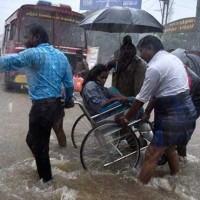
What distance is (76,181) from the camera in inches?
177

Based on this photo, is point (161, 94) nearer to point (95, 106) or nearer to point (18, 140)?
point (95, 106)

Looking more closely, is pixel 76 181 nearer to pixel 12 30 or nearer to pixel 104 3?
pixel 12 30

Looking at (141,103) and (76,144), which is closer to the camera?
(141,103)

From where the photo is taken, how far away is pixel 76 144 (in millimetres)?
5805

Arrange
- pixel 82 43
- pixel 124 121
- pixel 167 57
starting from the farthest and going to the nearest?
pixel 82 43 → pixel 124 121 → pixel 167 57

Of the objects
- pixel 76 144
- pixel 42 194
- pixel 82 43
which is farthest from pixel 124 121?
pixel 82 43

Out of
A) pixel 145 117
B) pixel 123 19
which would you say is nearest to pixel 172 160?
pixel 145 117

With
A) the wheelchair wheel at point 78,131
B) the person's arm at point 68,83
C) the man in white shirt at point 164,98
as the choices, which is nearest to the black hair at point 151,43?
the man in white shirt at point 164,98

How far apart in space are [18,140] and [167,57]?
3.13m

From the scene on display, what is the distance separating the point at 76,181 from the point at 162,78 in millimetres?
1579

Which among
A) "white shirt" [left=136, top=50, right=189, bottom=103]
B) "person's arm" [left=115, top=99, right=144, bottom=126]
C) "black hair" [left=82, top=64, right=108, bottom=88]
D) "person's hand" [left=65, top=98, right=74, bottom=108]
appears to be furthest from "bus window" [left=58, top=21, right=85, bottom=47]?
"white shirt" [left=136, top=50, right=189, bottom=103]

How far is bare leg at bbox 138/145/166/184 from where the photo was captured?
4219 millimetres

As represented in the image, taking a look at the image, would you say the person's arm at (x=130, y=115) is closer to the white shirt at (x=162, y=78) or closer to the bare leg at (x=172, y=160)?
the white shirt at (x=162, y=78)

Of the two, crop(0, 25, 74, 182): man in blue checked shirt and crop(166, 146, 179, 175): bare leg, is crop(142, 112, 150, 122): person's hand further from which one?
crop(0, 25, 74, 182): man in blue checked shirt
